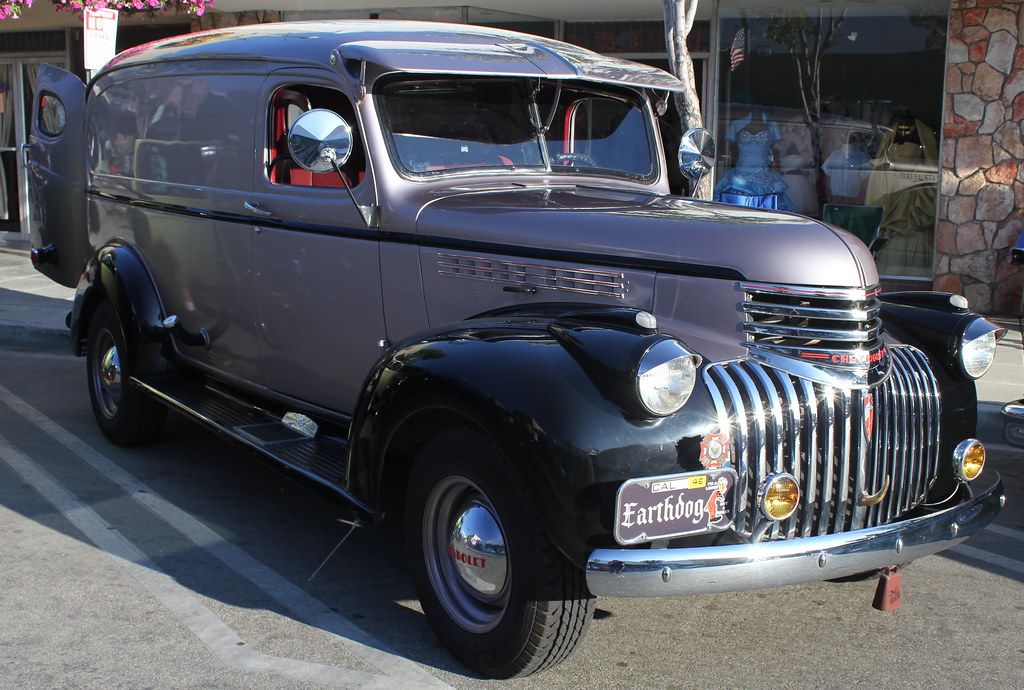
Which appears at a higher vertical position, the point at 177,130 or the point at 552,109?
the point at 552,109

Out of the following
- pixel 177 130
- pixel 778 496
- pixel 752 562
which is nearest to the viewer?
pixel 752 562

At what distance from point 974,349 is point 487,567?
74.4 inches

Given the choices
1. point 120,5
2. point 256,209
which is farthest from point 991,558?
point 120,5

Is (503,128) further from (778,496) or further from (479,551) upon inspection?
(778,496)

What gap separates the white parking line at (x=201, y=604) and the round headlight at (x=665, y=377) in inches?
44.0

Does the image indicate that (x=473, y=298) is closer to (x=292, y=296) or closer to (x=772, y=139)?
(x=292, y=296)

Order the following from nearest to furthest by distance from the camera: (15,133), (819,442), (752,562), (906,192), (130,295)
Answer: (752,562)
(819,442)
(130,295)
(906,192)
(15,133)

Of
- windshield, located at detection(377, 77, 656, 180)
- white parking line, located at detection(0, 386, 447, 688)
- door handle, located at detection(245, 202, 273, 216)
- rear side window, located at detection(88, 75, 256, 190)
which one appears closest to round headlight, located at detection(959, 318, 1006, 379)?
windshield, located at detection(377, 77, 656, 180)

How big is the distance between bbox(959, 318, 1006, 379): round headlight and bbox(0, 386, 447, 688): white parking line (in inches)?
82.7

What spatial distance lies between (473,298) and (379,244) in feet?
1.68

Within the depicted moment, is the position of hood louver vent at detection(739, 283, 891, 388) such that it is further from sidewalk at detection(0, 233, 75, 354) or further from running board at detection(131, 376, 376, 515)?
sidewalk at detection(0, 233, 75, 354)

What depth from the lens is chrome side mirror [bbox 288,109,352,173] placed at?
3.70 meters

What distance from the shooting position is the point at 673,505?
2863mm

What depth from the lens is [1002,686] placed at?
3248mm
